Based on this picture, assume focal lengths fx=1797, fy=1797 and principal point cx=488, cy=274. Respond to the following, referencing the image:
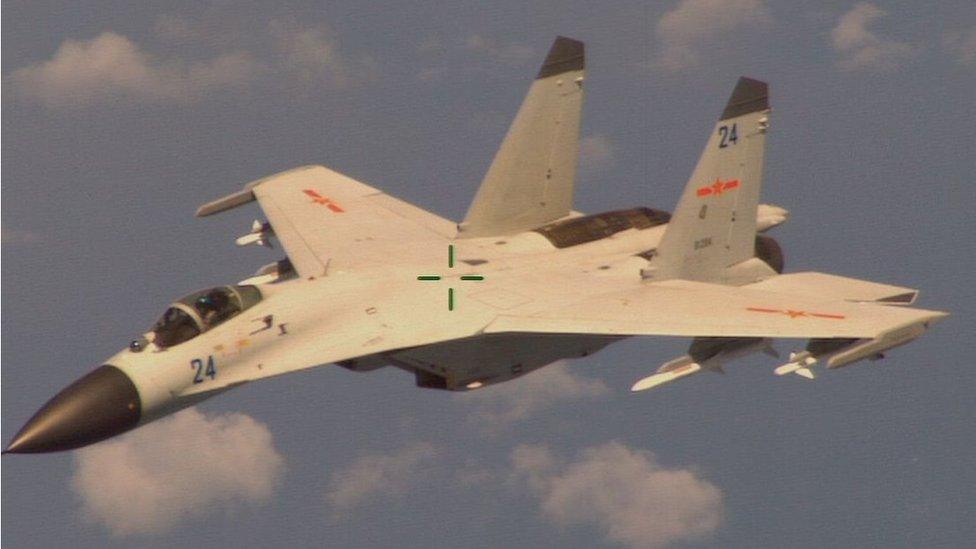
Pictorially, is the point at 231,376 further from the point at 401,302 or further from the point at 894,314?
the point at 894,314

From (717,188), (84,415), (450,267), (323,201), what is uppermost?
(717,188)

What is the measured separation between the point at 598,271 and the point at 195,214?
1108 cm

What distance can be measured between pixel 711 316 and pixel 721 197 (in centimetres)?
316

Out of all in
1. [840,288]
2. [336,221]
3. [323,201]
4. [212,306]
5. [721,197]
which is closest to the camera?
[212,306]

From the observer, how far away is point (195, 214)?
4300 centimetres

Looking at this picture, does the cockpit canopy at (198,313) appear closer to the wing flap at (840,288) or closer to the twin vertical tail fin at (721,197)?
the twin vertical tail fin at (721,197)

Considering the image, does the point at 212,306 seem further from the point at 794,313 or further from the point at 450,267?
the point at 794,313

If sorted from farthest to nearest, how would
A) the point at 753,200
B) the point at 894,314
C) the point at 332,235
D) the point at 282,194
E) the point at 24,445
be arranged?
1. the point at 282,194
2. the point at 332,235
3. the point at 753,200
4. the point at 894,314
5. the point at 24,445

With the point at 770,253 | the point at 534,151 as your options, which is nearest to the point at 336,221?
the point at 534,151

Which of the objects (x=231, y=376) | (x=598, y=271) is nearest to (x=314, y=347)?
(x=231, y=376)

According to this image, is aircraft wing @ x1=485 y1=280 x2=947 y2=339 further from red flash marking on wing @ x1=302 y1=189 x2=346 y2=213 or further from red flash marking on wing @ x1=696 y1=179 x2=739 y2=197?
red flash marking on wing @ x1=302 y1=189 x2=346 y2=213

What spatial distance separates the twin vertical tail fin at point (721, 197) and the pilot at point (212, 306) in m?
8.74

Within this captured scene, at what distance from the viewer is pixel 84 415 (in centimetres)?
3161

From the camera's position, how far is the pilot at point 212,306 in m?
32.8
